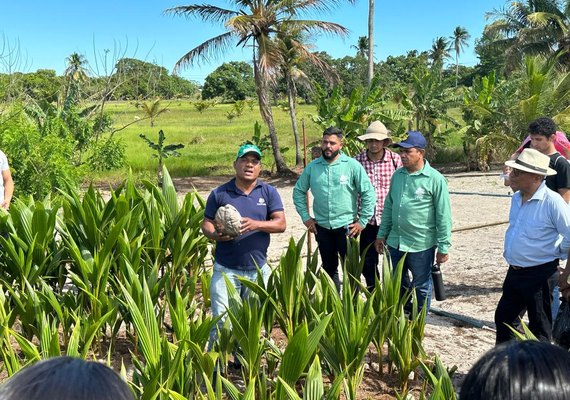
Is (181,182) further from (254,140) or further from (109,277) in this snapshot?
(109,277)

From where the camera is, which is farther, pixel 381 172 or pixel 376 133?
pixel 381 172

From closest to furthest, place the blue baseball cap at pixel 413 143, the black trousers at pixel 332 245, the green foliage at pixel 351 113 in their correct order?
the blue baseball cap at pixel 413 143
the black trousers at pixel 332 245
the green foliage at pixel 351 113

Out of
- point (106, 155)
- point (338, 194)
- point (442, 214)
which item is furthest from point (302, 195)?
point (106, 155)

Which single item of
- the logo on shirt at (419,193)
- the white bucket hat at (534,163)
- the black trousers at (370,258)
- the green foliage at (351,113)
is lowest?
the black trousers at (370,258)

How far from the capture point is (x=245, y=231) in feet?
11.0

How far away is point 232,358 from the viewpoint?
3.48 metres

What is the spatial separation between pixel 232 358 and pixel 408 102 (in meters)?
14.0

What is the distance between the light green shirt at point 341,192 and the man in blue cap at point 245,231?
985 millimetres

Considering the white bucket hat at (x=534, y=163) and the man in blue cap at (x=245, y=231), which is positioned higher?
the white bucket hat at (x=534, y=163)

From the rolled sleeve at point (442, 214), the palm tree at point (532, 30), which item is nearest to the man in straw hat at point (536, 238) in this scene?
the rolled sleeve at point (442, 214)

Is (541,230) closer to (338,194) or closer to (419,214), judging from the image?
(419,214)

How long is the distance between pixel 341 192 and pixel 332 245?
1.45 feet

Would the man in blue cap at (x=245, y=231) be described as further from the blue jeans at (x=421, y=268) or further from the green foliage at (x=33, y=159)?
the green foliage at (x=33, y=159)

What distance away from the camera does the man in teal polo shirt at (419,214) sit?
12.3ft
